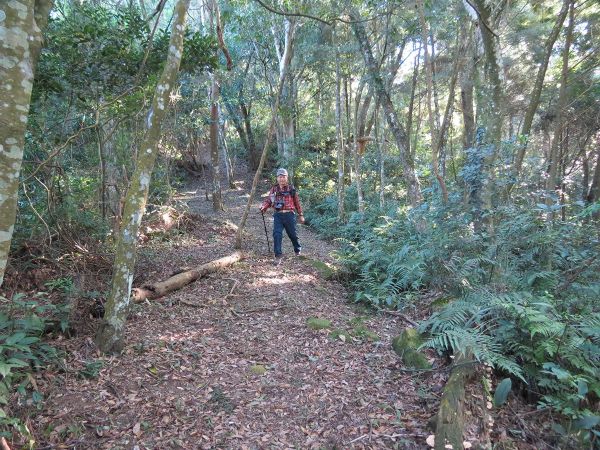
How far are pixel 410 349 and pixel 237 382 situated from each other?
85.4 inches

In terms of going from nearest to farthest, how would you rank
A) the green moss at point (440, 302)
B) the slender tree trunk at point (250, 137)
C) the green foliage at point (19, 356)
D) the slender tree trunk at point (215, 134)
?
the green foliage at point (19, 356), the green moss at point (440, 302), the slender tree trunk at point (215, 134), the slender tree trunk at point (250, 137)

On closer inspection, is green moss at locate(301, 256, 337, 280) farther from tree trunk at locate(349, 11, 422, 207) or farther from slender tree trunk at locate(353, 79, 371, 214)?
slender tree trunk at locate(353, 79, 371, 214)

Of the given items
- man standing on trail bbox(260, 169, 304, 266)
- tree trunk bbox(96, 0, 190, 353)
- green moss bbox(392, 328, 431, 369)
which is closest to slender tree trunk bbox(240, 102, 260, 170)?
man standing on trail bbox(260, 169, 304, 266)

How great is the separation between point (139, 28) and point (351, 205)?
11.8 m

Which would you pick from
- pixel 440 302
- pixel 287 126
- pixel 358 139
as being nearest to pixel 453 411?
pixel 440 302

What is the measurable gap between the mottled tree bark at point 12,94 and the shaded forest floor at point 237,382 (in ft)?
6.04

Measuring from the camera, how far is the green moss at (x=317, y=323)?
18.0 ft

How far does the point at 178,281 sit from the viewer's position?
6406 millimetres

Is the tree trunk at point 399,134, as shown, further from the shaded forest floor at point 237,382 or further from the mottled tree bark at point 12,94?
the mottled tree bark at point 12,94

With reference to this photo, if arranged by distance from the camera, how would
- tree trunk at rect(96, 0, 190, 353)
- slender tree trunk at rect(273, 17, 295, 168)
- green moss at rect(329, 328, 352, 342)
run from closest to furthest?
tree trunk at rect(96, 0, 190, 353), green moss at rect(329, 328, 352, 342), slender tree trunk at rect(273, 17, 295, 168)

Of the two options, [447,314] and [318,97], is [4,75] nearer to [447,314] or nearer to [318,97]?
[447,314]

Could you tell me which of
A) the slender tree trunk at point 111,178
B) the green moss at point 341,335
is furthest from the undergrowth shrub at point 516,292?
the slender tree trunk at point 111,178

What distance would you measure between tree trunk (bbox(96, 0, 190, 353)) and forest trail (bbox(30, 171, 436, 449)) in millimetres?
275

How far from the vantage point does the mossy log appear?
2.99 m
